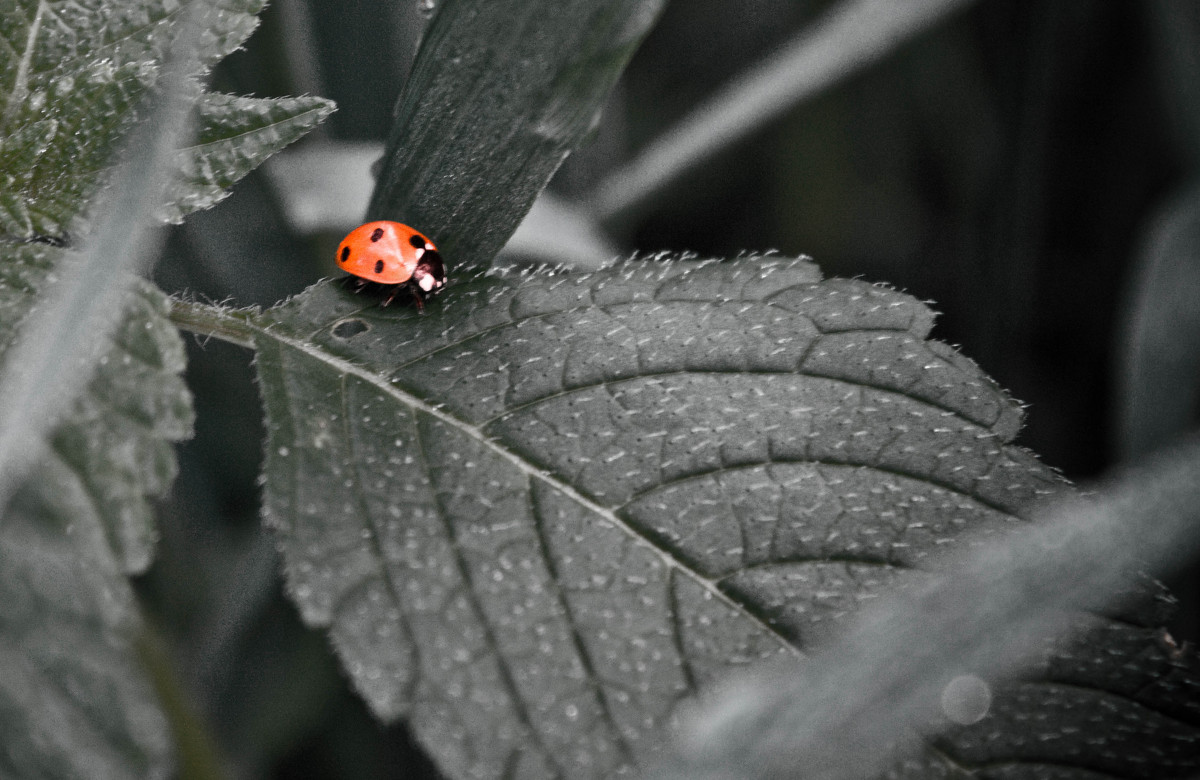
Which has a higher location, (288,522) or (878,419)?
(878,419)

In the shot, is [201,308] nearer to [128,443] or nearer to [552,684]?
[128,443]

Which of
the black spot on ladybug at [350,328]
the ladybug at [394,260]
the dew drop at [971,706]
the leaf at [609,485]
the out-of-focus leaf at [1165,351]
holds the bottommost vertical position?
the dew drop at [971,706]

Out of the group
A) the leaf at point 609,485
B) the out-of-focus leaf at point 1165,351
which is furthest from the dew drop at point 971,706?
the out-of-focus leaf at point 1165,351

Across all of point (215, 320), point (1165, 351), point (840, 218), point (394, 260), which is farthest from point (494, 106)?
point (840, 218)

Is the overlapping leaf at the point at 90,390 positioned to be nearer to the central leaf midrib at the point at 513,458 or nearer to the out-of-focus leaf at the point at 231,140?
the out-of-focus leaf at the point at 231,140

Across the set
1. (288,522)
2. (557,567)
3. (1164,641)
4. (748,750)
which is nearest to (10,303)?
(288,522)

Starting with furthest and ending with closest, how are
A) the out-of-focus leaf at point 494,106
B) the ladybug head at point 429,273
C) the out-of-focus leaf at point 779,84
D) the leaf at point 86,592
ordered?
the out-of-focus leaf at point 779,84
the ladybug head at point 429,273
the out-of-focus leaf at point 494,106
the leaf at point 86,592
